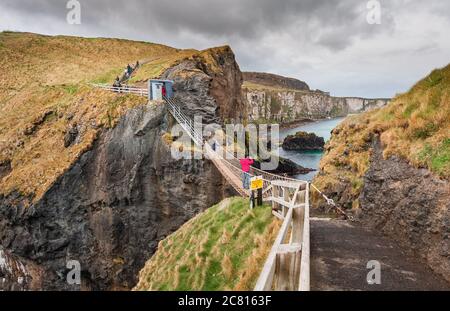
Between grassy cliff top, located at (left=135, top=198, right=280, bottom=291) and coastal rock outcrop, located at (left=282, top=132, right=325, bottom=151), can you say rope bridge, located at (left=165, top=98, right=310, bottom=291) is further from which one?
coastal rock outcrop, located at (left=282, top=132, right=325, bottom=151)

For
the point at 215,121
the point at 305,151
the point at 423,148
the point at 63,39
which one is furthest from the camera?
the point at 305,151

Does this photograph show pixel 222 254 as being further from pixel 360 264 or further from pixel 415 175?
pixel 415 175

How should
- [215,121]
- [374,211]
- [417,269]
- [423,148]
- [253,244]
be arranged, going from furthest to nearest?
[215,121]
[374,211]
[253,244]
[423,148]
[417,269]

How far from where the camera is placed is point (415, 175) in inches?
380

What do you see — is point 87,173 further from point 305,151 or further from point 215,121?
point 305,151

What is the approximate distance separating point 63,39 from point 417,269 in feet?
276

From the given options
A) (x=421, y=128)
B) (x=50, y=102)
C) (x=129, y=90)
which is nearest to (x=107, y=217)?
(x=129, y=90)

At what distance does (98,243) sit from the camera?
1226 inches

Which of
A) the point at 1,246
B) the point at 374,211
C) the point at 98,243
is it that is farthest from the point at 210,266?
the point at 1,246

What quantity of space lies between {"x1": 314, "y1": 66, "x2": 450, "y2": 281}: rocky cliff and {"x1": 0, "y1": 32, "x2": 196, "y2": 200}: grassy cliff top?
25.9 m

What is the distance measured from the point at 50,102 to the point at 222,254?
40912 millimetres

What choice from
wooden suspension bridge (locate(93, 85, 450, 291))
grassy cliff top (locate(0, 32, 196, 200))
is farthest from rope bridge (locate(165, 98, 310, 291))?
grassy cliff top (locate(0, 32, 196, 200))

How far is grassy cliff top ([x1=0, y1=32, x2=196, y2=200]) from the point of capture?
33281 millimetres

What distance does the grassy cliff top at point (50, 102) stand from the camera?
33.3m
